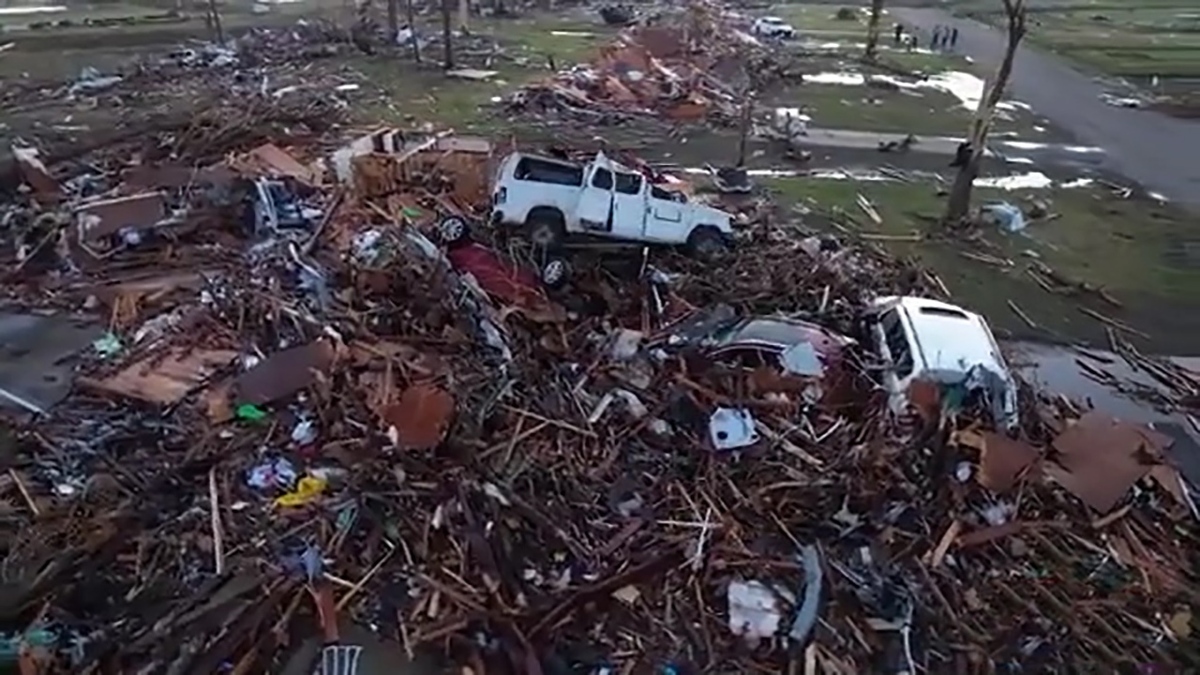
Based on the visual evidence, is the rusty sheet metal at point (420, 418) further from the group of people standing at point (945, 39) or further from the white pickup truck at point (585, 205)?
the group of people standing at point (945, 39)

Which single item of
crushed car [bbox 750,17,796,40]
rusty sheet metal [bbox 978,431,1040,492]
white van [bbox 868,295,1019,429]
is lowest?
crushed car [bbox 750,17,796,40]

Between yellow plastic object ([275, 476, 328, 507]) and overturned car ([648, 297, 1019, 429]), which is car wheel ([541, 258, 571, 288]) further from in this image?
yellow plastic object ([275, 476, 328, 507])

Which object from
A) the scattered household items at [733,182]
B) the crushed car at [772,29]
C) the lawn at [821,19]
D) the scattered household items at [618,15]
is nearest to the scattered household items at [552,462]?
the scattered household items at [733,182]

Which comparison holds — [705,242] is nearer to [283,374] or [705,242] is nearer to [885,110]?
[283,374]

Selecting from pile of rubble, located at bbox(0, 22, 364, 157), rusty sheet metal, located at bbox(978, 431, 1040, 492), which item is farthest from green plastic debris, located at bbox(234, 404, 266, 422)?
pile of rubble, located at bbox(0, 22, 364, 157)

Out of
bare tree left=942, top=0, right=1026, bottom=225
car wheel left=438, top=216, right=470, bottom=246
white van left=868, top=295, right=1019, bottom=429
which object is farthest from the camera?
bare tree left=942, top=0, right=1026, bottom=225

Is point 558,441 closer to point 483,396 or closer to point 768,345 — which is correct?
point 483,396
